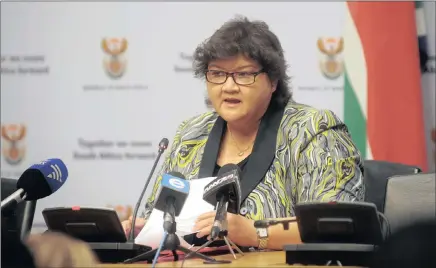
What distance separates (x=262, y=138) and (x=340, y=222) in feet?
2.97

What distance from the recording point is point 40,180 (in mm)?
1726

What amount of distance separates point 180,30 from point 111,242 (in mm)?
2169

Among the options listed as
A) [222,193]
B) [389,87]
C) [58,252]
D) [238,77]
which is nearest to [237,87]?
[238,77]

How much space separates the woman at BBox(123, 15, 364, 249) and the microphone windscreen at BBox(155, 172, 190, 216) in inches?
23.0

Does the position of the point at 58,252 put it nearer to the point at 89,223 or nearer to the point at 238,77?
the point at 89,223

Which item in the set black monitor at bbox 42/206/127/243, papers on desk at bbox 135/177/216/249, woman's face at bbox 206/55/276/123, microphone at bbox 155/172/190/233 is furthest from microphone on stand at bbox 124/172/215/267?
woman's face at bbox 206/55/276/123

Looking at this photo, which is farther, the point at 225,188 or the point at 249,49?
the point at 249,49

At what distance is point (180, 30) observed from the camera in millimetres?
3854

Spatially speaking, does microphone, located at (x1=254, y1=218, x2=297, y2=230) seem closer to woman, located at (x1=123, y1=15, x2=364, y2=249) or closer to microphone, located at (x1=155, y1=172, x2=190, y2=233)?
woman, located at (x1=123, y1=15, x2=364, y2=249)

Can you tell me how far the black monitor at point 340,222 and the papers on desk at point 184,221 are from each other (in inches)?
20.2

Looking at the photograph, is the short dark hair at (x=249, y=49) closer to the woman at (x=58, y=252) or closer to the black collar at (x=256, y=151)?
the black collar at (x=256, y=151)

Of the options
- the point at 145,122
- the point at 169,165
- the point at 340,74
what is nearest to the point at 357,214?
the point at 169,165

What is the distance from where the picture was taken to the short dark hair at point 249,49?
244 centimetres

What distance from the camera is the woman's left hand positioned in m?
1.94
